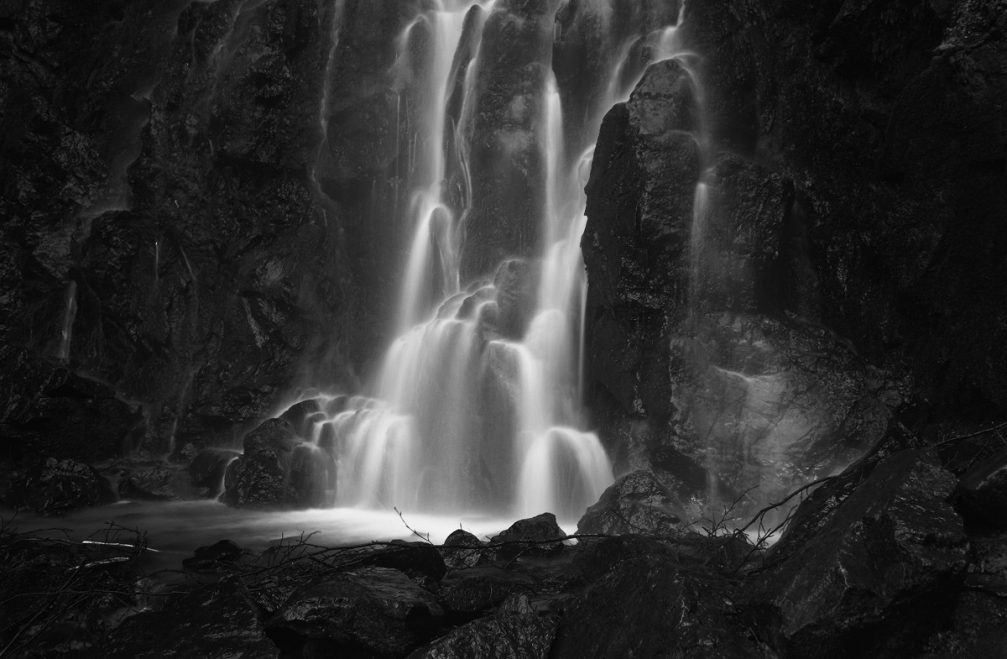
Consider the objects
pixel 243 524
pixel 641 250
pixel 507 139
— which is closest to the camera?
pixel 641 250

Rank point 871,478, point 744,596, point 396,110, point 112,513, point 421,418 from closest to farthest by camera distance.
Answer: point 744,596, point 871,478, point 112,513, point 421,418, point 396,110

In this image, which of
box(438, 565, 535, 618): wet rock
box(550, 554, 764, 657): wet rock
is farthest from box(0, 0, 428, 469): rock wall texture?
box(550, 554, 764, 657): wet rock

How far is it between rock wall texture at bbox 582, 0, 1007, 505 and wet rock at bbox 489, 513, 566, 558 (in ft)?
15.1

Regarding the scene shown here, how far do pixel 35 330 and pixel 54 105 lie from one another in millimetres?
9376

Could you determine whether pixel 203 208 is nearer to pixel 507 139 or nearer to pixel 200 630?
pixel 507 139

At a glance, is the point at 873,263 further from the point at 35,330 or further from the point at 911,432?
the point at 35,330

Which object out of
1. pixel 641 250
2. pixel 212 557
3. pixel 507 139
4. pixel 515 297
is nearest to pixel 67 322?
pixel 515 297

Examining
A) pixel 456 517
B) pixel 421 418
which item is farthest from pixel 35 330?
pixel 456 517

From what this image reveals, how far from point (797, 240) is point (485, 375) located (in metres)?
7.20

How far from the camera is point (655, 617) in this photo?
3.77 metres

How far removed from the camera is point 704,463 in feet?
38.0

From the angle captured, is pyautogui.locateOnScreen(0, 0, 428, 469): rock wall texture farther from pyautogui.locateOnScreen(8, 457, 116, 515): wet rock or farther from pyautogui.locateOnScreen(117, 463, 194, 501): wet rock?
pyautogui.locateOnScreen(8, 457, 116, 515): wet rock

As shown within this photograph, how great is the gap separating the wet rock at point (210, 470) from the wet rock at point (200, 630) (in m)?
13.0

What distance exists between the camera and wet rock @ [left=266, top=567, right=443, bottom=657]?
4.71 meters
